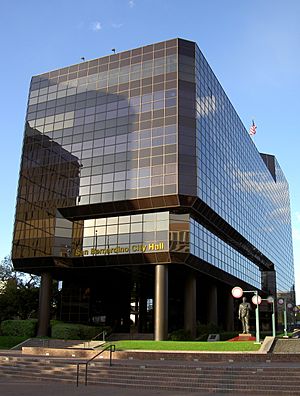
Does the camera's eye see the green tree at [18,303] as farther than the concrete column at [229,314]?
No

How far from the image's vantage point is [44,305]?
52.0m

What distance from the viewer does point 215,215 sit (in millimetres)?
54906

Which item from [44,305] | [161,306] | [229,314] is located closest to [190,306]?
[161,306]

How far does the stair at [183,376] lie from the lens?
64.4 ft

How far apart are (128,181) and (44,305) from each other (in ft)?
55.2

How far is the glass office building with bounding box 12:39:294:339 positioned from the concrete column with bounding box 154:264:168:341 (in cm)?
10

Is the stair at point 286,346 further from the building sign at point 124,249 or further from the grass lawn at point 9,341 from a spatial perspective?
the grass lawn at point 9,341

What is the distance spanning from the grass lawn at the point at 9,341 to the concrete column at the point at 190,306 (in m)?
16.9

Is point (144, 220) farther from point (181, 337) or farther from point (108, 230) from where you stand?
point (181, 337)


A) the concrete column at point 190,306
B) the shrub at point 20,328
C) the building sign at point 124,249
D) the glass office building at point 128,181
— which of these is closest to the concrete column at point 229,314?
the glass office building at point 128,181

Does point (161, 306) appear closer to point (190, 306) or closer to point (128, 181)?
point (190, 306)

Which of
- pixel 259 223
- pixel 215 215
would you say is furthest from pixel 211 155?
pixel 259 223

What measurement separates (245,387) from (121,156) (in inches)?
1319

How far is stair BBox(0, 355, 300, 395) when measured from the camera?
19.6 m
